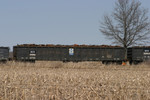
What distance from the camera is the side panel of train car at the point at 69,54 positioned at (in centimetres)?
3036

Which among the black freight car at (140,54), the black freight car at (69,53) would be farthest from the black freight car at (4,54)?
the black freight car at (140,54)

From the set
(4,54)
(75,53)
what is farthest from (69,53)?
(4,54)

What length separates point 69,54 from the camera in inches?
1222

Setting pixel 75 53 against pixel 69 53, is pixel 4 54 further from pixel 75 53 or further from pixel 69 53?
pixel 75 53

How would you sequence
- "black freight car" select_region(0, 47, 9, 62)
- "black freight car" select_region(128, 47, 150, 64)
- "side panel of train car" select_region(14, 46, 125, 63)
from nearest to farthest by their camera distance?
1. "black freight car" select_region(0, 47, 9, 62)
2. "side panel of train car" select_region(14, 46, 125, 63)
3. "black freight car" select_region(128, 47, 150, 64)

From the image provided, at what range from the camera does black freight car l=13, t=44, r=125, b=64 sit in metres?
30.4

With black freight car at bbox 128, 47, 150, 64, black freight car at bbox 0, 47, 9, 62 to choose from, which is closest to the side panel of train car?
black freight car at bbox 0, 47, 9, 62

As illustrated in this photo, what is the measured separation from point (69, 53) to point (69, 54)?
118 mm

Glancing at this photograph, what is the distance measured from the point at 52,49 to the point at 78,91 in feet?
74.8

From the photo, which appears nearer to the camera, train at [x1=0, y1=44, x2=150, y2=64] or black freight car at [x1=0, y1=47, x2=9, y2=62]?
black freight car at [x1=0, y1=47, x2=9, y2=62]

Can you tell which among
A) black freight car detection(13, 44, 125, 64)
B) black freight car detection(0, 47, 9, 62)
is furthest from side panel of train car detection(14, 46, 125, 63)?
black freight car detection(0, 47, 9, 62)

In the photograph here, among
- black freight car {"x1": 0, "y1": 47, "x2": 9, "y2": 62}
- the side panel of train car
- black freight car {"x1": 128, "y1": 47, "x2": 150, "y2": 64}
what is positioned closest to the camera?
black freight car {"x1": 0, "y1": 47, "x2": 9, "y2": 62}

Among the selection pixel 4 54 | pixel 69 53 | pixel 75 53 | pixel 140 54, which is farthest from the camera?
pixel 140 54

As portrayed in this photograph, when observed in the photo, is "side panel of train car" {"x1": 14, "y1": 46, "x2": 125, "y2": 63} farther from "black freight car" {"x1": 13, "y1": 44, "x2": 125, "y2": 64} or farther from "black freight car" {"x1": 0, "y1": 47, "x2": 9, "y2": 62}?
"black freight car" {"x1": 0, "y1": 47, "x2": 9, "y2": 62}
